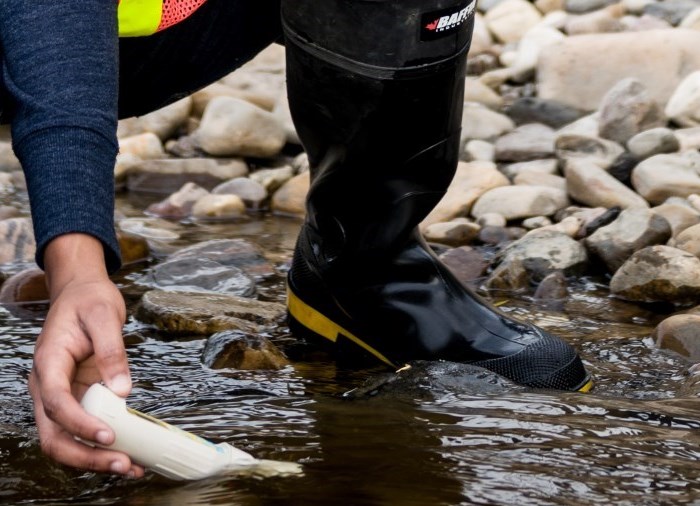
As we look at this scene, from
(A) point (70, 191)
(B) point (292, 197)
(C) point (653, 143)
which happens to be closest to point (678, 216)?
(C) point (653, 143)

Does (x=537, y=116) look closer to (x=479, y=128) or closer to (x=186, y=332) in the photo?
(x=479, y=128)

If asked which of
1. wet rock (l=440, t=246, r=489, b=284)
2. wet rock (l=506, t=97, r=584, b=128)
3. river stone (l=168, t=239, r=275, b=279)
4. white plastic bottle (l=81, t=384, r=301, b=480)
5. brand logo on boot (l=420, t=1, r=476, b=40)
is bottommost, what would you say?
wet rock (l=506, t=97, r=584, b=128)

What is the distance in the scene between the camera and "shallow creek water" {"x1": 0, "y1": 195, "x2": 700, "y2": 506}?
5.33ft

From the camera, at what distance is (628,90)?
5574mm

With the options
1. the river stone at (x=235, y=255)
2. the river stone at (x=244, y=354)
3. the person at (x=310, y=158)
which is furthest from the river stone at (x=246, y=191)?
the river stone at (x=244, y=354)

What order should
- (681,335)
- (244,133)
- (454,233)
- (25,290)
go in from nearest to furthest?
(681,335)
(25,290)
(454,233)
(244,133)

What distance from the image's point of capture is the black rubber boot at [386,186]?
85.2 inches

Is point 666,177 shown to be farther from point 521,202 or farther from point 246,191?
point 246,191

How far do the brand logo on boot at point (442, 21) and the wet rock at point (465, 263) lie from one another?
5.08 ft

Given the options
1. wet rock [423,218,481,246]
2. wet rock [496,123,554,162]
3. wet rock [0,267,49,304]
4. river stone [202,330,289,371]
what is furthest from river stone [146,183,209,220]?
river stone [202,330,289,371]

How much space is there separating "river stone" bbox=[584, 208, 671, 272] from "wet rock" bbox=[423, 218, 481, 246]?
1.80ft

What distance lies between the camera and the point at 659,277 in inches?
130

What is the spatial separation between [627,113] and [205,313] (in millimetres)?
3258

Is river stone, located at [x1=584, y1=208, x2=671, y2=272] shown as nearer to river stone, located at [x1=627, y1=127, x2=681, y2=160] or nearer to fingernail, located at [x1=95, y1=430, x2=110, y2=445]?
river stone, located at [x1=627, y1=127, x2=681, y2=160]
